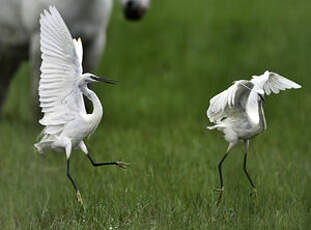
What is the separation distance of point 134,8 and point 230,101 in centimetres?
214

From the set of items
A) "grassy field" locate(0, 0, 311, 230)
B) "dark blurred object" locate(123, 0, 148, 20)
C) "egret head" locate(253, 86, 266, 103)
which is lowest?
"grassy field" locate(0, 0, 311, 230)

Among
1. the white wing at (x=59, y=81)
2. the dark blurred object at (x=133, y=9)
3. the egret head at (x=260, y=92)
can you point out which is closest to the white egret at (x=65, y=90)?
the white wing at (x=59, y=81)

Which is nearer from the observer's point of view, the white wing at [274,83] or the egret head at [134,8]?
the white wing at [274,83]

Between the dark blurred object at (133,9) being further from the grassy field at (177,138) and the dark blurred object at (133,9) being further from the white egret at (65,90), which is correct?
the white egret at (65,90)

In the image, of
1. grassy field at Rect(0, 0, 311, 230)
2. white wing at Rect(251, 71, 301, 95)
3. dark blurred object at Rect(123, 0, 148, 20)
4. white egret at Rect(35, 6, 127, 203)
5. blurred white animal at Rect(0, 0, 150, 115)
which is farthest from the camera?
blurred white animal at Rect(0, 0, 150, 115)

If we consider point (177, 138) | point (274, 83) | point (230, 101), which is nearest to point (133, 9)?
point (177, 138)

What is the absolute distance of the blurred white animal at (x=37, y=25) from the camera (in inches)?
181

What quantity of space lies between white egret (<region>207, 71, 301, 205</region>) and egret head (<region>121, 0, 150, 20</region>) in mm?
1950

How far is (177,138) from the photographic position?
471 cm

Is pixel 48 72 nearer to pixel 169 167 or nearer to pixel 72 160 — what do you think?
pixel 169 167

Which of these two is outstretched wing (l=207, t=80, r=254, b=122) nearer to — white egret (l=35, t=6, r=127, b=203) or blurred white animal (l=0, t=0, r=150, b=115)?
white egret (l=35, t=6, r=127, b=203)

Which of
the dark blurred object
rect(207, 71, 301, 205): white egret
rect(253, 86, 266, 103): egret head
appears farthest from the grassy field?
the dark blurred object

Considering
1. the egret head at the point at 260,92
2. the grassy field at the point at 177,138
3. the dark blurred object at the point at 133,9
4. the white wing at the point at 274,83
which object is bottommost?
the grassy field at the point at 177,138

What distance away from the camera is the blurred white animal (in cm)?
460
